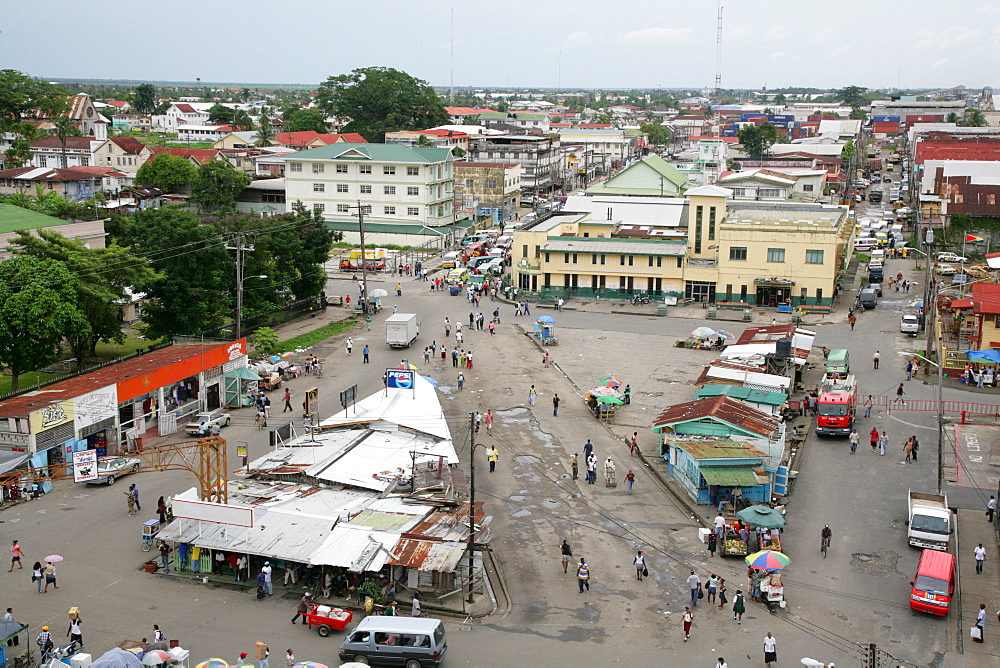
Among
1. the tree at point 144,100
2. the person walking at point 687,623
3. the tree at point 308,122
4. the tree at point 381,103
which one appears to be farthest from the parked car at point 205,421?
the tree at point 144,100

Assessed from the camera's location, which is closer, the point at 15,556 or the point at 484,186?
the point at 15,556

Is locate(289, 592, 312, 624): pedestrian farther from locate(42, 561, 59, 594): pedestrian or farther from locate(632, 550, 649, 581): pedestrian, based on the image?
locate(632, 550, 649, 581): pedestrian

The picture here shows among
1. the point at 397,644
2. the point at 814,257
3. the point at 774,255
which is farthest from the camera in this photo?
the point at 774,255

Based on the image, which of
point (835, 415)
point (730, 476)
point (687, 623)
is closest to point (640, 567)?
point (687, 623)

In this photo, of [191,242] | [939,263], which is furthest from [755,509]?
[939,263]

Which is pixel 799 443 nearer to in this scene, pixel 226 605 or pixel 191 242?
pixel 226 605

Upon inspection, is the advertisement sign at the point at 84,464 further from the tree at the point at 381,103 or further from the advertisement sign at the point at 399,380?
the tree at the point at 381,103

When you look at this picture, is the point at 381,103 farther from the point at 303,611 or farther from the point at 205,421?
the point at 303,611
